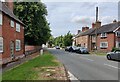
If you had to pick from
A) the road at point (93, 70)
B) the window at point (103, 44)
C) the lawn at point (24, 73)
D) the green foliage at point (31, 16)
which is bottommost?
the road at point (93, 70)

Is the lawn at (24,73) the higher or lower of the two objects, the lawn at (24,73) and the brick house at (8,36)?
the lower

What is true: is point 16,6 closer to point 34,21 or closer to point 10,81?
point 34,21

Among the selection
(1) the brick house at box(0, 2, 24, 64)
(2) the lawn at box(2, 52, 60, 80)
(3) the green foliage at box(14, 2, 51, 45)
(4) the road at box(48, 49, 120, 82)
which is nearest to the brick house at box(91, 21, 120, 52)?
(3) the green foliage at box(14, 2, 51, 45)

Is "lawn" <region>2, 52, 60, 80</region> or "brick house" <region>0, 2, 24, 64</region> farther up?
"brick house" <region>0, 2, 24, 64</region>

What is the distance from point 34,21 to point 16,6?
4.75 metres

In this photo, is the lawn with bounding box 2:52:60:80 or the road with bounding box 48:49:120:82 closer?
the lawn with bounding box 2:52:60:80

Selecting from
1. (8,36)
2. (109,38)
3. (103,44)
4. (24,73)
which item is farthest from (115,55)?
(103,44)

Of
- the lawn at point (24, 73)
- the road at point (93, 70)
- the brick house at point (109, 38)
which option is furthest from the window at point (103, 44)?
the lawn at point (24, 73)

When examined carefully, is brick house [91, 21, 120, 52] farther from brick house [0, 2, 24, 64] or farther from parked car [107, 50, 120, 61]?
brick house [0, 2, 24, 64]

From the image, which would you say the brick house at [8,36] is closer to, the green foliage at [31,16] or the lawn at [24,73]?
the lawn at [24,73]

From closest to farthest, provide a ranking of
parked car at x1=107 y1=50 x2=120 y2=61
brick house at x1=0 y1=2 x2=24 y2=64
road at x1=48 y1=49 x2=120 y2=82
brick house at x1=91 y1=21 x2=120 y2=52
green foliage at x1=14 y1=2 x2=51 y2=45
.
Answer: road at x1=48 y1=49 x2=120 y2=82
brick house at x1=0 y1=2 x2=24 y2=64
parked car at x1=107 y1=50 x2=120 y2=61
green foliage at x1=14 y1=2 x2=51 y2=45
brick house at x1=91 y1=21 x2=120 y2=52

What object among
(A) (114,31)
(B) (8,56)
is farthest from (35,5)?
(B) (8,56)

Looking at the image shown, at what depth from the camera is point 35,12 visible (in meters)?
49.5

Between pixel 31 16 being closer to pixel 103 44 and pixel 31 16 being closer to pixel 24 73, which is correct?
pixel 103 44
